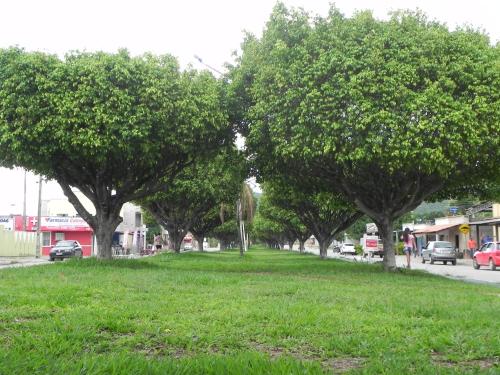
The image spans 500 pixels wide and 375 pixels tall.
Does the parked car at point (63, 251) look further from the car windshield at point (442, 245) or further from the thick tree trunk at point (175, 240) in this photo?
the car windshield at point (442, 245)

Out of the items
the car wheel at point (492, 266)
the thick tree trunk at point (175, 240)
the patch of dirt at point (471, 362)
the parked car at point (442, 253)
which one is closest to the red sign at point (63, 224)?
the thick tree trunk at point (175, 240)

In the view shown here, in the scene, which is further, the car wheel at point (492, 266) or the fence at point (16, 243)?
the fence at point (16, 243)

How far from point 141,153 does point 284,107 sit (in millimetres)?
4743

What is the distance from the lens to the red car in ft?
96.4

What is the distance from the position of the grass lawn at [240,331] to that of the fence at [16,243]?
36907 mm

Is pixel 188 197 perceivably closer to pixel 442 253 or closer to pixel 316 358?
pixel 442 253

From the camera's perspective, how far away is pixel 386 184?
20406mm

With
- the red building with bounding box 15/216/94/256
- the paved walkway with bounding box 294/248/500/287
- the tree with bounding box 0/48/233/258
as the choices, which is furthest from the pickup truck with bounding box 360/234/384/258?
the tree with bounding box 0/48/233/258

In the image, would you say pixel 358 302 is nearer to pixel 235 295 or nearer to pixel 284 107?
pixel 235 295

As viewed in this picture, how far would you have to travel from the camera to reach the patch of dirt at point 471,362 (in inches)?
216

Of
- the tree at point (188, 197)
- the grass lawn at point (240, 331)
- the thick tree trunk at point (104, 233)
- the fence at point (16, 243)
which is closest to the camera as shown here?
the grass lawn at point (240, 331)

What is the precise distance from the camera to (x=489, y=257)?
30078mm

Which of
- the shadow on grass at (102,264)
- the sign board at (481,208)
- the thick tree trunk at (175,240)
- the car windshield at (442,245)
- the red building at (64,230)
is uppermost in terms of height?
the sign board at (481,208)

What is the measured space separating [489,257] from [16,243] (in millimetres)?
36380
